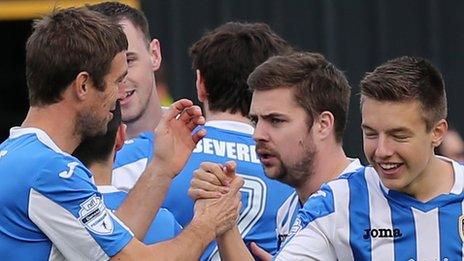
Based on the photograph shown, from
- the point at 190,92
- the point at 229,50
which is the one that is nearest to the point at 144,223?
the point at 229,50

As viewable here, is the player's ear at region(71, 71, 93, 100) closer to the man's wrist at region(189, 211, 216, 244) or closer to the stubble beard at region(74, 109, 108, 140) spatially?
the stubble beard at region(74, 109, 108, 140)

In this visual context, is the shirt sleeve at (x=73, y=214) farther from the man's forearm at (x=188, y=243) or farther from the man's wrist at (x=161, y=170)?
the man's wrist at (x=161, y=170)

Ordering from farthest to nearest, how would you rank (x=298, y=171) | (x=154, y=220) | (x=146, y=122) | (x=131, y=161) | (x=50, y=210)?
1. (x=146, y=122)
2. (x=131, y=161)
3. (x=298, y=171)
4. (x=154, y=220)
5. (x=50, y=210)

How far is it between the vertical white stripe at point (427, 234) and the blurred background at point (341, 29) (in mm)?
6008

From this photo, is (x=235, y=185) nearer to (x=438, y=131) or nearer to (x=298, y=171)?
(x=298, y=171)

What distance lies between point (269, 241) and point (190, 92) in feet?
18.6

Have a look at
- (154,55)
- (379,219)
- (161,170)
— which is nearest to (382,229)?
(379,219)

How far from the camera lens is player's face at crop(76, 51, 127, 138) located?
13.7 ft

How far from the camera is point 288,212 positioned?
5.01 meters

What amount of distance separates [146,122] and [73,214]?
190 cm

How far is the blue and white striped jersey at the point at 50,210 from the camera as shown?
3.96m

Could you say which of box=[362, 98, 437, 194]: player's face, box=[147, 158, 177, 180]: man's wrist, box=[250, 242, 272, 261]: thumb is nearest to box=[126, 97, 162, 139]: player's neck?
box=[250, 242, 272, 261]: thumb

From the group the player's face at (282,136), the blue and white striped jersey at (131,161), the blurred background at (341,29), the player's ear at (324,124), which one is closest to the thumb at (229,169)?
the player's face at (282,136)

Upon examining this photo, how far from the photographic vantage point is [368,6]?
10602 millimetres
